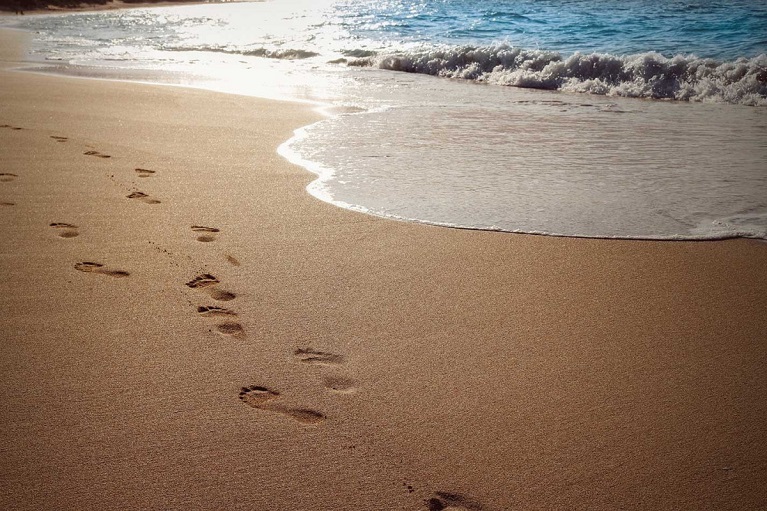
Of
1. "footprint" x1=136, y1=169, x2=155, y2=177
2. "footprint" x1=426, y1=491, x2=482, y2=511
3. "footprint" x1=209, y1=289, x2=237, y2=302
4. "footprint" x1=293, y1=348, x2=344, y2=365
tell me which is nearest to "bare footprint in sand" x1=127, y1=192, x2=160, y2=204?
"footprint" x1=136, y1=169, x2=155, y2=177

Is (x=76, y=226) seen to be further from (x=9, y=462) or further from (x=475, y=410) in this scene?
(x=475, y=410)

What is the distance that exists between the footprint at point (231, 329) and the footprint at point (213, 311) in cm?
8

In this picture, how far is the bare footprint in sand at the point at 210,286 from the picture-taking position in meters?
2.65

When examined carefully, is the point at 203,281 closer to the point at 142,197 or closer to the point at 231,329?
the point at 231,329

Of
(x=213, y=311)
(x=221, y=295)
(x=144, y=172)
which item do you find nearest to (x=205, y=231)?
(x=221, y=295)

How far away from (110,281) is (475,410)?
1589mm

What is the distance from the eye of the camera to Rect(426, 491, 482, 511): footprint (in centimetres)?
165

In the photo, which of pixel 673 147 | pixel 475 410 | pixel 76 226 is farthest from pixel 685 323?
pixel 673 147

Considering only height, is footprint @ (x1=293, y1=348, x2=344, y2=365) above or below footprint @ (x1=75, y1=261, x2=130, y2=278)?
below

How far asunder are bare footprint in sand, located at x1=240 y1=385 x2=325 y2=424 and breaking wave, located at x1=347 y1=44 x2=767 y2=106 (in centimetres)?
793

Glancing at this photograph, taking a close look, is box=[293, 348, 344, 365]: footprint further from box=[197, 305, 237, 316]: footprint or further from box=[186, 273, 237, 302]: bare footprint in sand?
box=[186, 273, 237, 302]: bare footprint in sand

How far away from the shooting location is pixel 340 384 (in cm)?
212

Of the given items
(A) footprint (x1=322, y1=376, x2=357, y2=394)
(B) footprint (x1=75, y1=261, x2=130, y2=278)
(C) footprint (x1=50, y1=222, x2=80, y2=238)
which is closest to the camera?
(A) footprint (x1=322, y1=376, x2=357, y2=394)

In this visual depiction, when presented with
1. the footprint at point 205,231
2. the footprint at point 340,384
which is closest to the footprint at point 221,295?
the footprint at point 205,231
